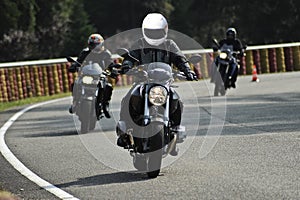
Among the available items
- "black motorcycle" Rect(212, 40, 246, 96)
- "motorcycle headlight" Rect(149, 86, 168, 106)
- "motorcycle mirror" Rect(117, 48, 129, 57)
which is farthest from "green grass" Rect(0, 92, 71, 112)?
"motorcycle headlight" Rect(149, 86, 168, 106)

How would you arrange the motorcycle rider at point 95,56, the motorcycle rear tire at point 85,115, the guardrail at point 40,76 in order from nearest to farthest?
1. the motorcycle rear tire at point 85,115
2. the motorcycle rider at point 95,56
3. the guardrail at point 40,76

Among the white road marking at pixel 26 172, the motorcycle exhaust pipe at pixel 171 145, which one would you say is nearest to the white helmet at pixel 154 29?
the motorcycle exhaust pipe at pixel 171 145

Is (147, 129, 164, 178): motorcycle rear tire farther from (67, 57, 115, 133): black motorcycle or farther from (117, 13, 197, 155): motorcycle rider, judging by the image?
(67, 57, 115, 133): black motorcycle

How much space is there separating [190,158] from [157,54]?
5.43 ft

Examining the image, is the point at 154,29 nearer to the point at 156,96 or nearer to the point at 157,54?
the point at 157,54

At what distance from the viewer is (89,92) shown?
53.7ft

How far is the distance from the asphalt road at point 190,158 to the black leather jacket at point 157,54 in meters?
1.18

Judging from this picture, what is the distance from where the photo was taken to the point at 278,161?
11.0 m

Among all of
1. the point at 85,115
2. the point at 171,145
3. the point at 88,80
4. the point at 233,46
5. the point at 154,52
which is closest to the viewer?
the point at 171,145

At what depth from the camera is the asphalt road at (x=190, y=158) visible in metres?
9.27

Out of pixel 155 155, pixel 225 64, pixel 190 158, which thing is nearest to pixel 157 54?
pixel 155 155

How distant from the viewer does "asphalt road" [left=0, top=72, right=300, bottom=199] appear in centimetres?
927

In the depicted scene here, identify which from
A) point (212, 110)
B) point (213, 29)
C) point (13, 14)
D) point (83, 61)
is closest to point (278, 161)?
point (83, 61)

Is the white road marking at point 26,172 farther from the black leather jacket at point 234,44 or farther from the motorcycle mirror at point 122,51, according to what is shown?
the black leather jacket at point 234,44
